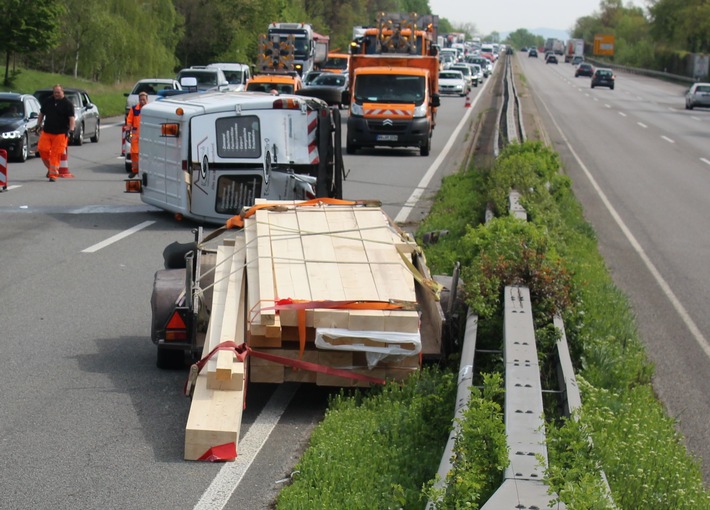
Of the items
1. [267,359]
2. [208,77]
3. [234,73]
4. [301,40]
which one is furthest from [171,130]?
[301,40]

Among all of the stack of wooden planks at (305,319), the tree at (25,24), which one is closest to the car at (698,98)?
the tree at (25,24)

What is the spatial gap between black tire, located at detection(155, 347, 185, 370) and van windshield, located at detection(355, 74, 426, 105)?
73.4 feet

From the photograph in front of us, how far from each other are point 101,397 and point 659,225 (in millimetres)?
12683

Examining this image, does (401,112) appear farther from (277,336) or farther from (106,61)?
(106,61)

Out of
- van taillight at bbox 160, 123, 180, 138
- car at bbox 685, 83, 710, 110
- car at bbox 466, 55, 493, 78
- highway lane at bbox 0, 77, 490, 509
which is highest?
van taillight at bbox 160, 123, 180, 138

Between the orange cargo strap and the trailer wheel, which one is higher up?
the orange cargo strap

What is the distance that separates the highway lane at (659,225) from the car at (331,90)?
5.91 m

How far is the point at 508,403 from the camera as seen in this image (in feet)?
20.8

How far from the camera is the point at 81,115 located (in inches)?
1270

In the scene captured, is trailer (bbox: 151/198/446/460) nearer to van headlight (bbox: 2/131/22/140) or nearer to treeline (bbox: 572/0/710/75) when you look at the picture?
van headlight (bbox: 2/131/22/140)

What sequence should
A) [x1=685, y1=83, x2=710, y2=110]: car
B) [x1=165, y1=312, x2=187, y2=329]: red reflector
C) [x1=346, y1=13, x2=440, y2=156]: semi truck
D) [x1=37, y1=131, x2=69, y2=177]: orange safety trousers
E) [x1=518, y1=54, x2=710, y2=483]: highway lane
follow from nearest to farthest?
1. [x1=165, y1=312, x2=187, y2=329]: red reflector
2. [x1=518, y1=54, x2=710, y2=483]: highway lane
3. [x1=37, y1=131, x2=69, y2=177]: orange safety trousers
4. [x1=346, y1=13, x2=440, y2=156]: semi truck
5. [x1=685, y1=83, x2=710, y2=110]: car

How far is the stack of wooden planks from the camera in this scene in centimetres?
752

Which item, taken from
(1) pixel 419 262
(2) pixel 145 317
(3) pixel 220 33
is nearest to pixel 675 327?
(1) pixel 419 262

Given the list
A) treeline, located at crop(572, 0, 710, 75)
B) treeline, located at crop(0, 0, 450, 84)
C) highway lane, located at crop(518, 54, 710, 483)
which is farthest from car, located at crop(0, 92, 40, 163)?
treeline, located at crop(572, 0, 710, 75)
